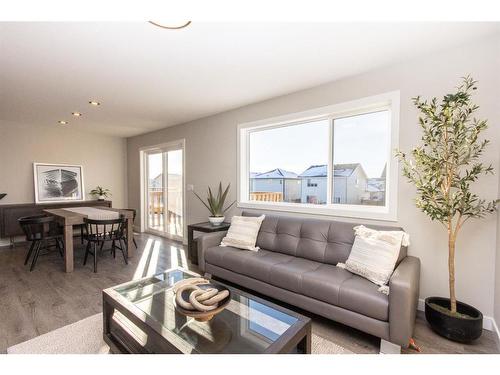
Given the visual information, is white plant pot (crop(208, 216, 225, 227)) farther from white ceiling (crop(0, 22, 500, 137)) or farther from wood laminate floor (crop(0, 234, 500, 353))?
white ceiling (crop(0, 22, 500, 137))

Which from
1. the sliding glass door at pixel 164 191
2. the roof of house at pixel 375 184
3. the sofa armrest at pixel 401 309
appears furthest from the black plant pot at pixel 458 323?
the sliding glass door at pixel 164 191

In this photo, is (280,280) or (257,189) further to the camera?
(257,189)

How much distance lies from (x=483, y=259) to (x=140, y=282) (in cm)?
288

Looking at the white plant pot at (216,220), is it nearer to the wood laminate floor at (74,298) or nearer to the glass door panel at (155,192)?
the wood laminate floor at (74,298)

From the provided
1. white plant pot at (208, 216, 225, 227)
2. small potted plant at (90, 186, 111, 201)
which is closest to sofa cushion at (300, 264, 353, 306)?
white plant pot at (208, 216, 225, 227)

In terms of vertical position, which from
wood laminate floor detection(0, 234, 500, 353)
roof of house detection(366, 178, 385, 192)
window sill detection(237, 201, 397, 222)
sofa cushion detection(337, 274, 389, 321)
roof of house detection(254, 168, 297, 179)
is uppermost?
roof of house detection(254, 168, 297, 179)

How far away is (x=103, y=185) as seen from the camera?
5.99 meters

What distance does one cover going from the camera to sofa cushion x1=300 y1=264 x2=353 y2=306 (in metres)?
1.96

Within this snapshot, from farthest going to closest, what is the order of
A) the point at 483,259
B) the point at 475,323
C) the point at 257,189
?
the point at 257,189, the point at 483,259, the point at 475,323

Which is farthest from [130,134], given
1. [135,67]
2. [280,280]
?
[280,280]

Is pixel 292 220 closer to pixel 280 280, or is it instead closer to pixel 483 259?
pixel 280 280

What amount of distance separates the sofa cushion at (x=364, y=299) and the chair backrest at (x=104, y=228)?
3.10m

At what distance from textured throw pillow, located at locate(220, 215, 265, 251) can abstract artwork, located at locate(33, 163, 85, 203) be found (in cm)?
429

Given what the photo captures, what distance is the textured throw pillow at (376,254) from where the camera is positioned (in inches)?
78.1
